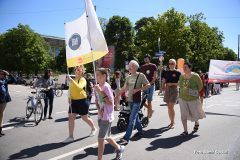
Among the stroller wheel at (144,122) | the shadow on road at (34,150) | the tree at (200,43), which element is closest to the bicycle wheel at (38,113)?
the shadow on road at (34,150)

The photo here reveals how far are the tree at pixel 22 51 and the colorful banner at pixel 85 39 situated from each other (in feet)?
168

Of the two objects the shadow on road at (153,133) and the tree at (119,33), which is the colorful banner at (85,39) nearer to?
the shadow on road at (153,133)

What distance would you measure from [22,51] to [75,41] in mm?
52220

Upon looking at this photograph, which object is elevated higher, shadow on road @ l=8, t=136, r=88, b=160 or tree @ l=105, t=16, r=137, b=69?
tree @ l=105, t=16, r=137, b=69

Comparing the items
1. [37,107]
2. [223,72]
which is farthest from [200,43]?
[37,107]

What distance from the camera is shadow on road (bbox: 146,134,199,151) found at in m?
6.52

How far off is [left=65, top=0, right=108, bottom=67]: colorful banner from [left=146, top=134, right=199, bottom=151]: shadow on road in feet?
7.62

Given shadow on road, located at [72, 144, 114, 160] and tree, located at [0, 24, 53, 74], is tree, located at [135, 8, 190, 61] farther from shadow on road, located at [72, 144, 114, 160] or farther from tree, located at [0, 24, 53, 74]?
shadow on road, located at [72, 144, 114, 160]

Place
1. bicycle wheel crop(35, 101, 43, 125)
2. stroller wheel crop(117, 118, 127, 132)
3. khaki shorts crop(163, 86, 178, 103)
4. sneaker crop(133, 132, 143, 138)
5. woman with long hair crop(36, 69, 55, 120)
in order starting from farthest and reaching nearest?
woman with long hair crop(36, 69, 55, 120) < bicycle wheel crop(35, 101, 43, 125) < khaki shorts crop(163, 86, 178, 103) < stroller wheel crop(117, 118, 127, 132) < sneaker crop(133, 132, 143, 138)

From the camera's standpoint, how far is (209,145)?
6582mm

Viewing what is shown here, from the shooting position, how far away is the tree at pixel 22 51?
5497cm

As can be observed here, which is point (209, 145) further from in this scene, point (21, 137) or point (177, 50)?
point (177, 50)

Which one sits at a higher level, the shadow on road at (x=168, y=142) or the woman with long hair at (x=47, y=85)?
the woman with long hair at (x=47, y=85)

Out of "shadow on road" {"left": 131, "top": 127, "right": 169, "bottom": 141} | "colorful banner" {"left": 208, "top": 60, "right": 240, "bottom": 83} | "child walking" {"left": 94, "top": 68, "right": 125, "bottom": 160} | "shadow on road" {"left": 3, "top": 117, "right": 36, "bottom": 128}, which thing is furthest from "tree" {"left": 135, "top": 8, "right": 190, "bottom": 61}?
"child walking" {"left": 94, "top": 68, "right": 125, "bottom": 160}
